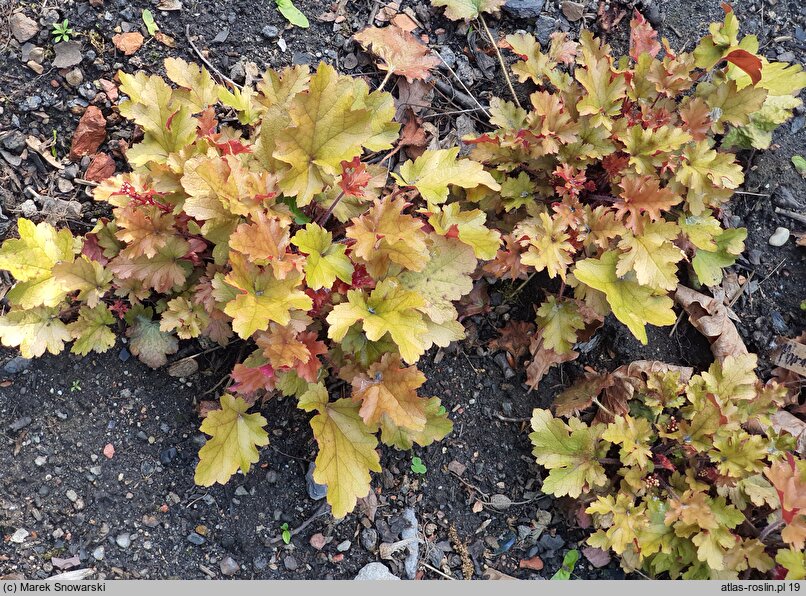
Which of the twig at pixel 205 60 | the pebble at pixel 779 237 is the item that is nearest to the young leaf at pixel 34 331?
the twig at pixel 205 60

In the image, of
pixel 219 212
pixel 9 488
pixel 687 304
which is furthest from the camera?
pixel 687 304

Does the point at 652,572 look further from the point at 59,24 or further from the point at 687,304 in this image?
the point at 59,24

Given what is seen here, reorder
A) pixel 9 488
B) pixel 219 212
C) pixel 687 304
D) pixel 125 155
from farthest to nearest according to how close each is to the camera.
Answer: pixel 687 304
pixel 125 155
pixel 9 488
pixel 219 212

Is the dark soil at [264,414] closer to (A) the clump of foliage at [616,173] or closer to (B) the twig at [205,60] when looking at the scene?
(B) the twig at [205,60]

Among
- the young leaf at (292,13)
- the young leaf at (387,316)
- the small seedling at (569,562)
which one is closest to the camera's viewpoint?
the young leaf at (387,316)

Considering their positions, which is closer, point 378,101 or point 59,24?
point 378,101

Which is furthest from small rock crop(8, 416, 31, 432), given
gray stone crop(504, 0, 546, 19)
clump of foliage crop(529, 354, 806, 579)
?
gray stone crop(504, 0, 546, 19)

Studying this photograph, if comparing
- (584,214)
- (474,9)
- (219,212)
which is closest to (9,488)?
(219,212)

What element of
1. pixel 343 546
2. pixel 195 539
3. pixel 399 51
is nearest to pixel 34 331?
pixel 195 539
